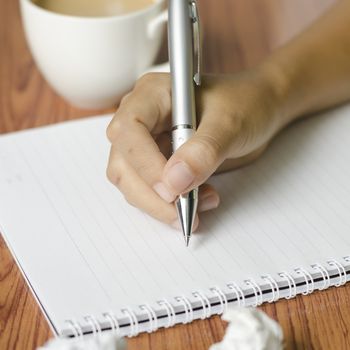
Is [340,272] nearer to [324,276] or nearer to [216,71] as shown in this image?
[324,276]

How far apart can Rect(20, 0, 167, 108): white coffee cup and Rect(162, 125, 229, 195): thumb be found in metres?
0.23

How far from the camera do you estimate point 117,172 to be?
678 millimetres

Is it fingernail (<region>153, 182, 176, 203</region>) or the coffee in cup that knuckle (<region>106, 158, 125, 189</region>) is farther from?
the coffee in cup

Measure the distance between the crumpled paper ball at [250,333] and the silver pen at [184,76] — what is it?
0.44ft

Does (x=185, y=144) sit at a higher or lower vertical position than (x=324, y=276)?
higher

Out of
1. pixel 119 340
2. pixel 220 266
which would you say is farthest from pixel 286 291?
pixel 119 340

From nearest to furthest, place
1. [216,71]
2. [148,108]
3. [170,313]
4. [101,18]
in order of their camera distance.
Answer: [170,313] → [148,108] → [101,18] → [216,71]

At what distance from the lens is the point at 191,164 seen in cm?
60

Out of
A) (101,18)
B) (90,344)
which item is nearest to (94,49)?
(101,18)

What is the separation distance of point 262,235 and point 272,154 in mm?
139

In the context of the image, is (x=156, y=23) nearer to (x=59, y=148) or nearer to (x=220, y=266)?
(x=59, y=148)

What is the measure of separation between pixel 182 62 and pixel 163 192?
12cm

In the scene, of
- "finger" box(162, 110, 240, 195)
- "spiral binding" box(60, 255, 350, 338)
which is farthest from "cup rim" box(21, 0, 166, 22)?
"spiral binding" box(60, 255, 350, 338)

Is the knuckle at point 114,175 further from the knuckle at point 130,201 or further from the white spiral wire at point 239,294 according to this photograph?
the white spiral wire at point 239,294
